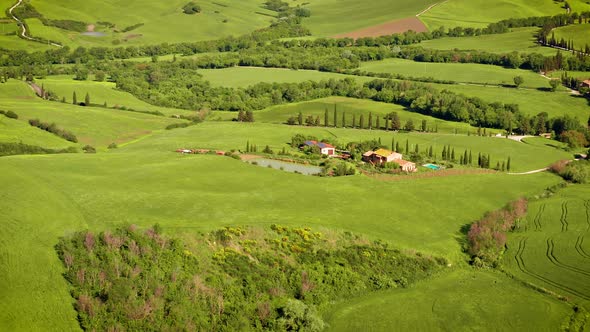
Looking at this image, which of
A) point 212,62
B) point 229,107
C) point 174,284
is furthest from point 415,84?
point 174,284

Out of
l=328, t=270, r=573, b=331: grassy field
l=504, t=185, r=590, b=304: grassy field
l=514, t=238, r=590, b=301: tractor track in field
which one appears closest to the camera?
l=328, t=270, r=573, b=331: grassy field

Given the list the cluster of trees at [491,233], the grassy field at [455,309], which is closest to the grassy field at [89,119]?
the cluster of trees at [491,233]

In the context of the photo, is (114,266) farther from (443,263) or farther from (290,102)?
(290,102)

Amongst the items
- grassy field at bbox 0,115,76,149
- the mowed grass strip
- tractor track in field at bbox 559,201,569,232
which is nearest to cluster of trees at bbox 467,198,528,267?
tractor track in field at bbox 559,201,569,232

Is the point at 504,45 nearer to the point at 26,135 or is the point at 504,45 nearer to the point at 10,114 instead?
the point at 10,114

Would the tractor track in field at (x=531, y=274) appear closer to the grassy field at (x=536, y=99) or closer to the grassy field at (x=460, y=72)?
the grassy field at (x=536, y=99)

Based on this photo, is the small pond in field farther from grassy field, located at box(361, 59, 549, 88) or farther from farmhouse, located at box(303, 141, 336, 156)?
grassy field, located at box(361, 59, 549, 88)
